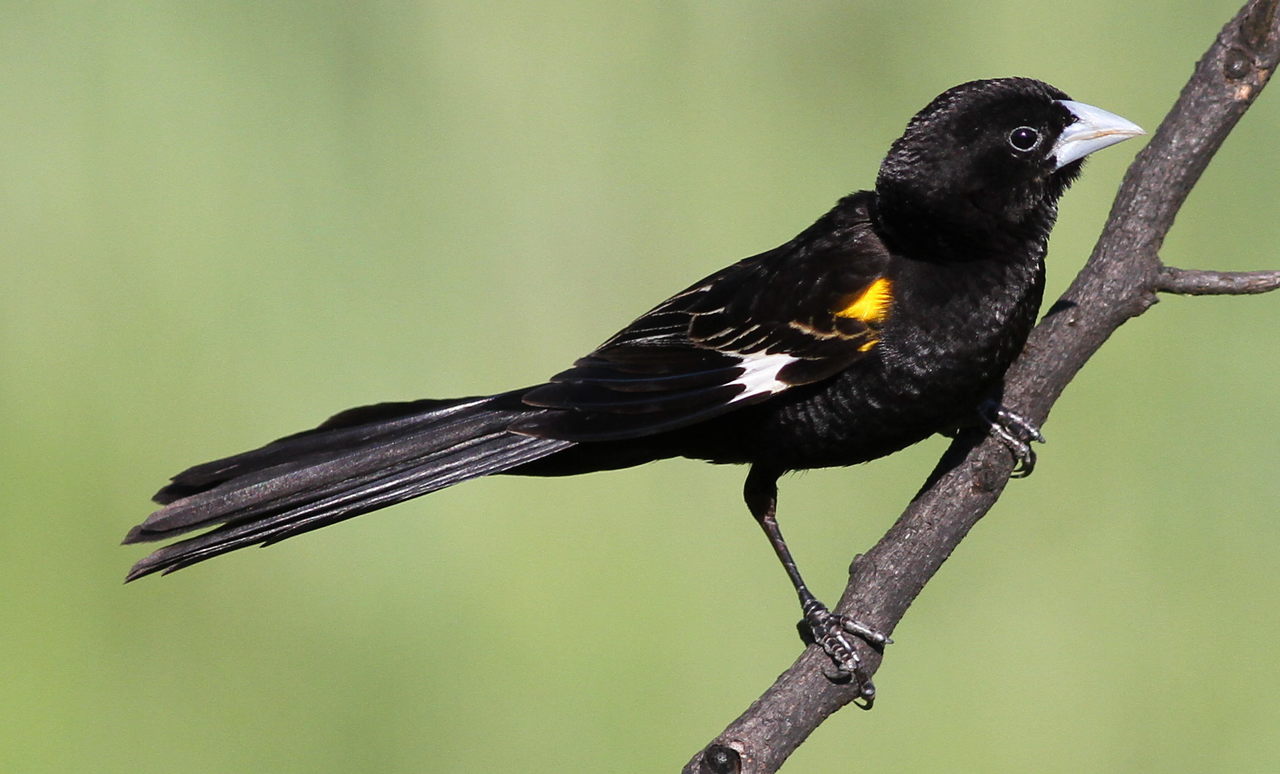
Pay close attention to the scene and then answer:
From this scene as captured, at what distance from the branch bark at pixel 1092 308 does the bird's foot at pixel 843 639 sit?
0.07 ft

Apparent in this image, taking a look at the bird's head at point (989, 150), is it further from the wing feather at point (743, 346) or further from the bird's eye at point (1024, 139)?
the wing feather at point (743, 346)

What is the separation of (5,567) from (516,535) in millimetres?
1568

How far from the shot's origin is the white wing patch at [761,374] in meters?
2.71

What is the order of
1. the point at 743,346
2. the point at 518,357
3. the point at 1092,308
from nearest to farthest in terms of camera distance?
the point at 1092,308 < the point at 743,346 < the point at 518,357

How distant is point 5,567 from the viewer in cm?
406

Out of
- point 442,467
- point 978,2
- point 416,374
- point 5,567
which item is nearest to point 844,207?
point 442,467

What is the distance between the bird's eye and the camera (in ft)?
8.93

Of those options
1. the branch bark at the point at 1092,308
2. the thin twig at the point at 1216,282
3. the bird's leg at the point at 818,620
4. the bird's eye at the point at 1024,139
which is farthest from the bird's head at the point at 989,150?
the bird's leg at the point at 818,620

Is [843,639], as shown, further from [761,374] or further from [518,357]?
[518,357]

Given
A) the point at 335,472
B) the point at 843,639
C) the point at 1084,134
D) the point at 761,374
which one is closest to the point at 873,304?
the point at 761,374

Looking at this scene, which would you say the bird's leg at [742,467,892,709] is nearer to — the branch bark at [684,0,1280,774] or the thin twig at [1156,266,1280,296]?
Answer: the branch bark at [684,0,1280,774]

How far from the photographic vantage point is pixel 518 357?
433 cm

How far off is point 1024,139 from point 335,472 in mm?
1549

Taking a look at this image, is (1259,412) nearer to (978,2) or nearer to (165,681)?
(978,2)
